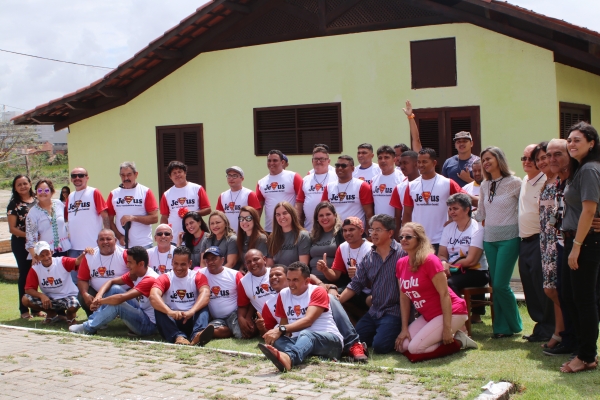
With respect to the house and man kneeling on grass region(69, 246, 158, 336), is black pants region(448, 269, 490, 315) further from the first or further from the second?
the house

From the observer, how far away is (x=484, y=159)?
7.23 m

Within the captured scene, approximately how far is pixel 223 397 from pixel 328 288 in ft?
8.62

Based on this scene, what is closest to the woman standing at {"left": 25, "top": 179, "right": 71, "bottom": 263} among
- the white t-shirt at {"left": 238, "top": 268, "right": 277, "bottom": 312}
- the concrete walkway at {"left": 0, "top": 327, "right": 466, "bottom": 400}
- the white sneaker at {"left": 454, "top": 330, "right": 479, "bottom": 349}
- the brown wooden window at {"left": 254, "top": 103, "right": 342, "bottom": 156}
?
the concrete walkway at {"left": 0, "top": 327, "right": 466, "bottom": 400}

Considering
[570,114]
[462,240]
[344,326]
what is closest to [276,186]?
[462,240]

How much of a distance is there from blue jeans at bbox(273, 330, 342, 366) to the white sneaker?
45.1 inches

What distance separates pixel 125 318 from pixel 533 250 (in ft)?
15.5

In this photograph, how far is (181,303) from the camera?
8.11 meters

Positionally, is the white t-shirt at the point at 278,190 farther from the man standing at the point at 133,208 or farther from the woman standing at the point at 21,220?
the woman standing at the point at 21,220

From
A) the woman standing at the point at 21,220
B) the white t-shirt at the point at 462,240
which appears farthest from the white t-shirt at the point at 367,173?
the woman standing at the point at 21,220

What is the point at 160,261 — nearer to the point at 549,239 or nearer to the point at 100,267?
the point at 100,267

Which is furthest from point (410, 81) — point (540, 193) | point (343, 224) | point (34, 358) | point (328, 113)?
point (34, 358)

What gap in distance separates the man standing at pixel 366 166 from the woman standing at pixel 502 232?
A: 2140 millimetres

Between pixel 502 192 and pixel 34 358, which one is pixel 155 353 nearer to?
pixel 34 358

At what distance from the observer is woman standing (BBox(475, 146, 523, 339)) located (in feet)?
23.5
